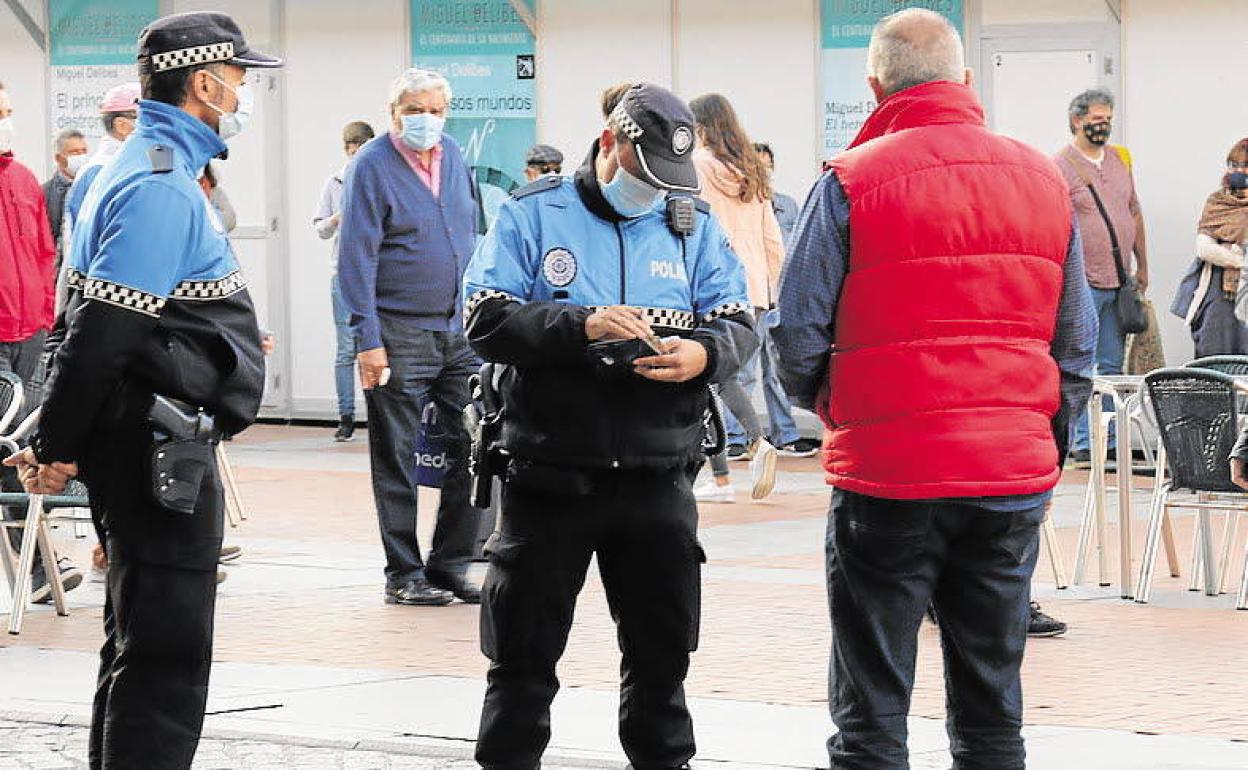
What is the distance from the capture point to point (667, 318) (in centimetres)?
638

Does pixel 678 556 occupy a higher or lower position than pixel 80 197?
lower

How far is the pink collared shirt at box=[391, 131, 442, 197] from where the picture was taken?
10.5 m

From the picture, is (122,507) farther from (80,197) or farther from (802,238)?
(80,197)

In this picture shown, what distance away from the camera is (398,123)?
34.5 ft

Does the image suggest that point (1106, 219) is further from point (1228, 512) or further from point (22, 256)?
point (22, 256)

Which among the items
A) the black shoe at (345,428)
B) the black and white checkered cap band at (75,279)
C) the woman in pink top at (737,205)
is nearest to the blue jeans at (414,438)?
the woman in pink top at (737,205)

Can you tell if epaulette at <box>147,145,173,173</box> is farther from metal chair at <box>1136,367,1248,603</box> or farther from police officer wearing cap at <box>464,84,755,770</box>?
metal chair at <box>1136,367,1248,603</box>

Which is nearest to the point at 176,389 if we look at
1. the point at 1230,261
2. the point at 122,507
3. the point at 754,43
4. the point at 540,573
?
the point at 122,507

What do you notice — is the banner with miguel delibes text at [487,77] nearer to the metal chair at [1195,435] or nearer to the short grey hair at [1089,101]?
the short grey hair at [1089,101]

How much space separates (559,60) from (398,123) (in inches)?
350

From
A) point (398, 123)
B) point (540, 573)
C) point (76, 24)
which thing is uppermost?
point (76, 24)

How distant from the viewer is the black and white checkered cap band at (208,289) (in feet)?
19.2

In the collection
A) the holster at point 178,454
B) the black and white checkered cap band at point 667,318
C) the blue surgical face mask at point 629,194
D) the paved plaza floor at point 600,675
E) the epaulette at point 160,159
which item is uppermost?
the epaulette at point 160,159

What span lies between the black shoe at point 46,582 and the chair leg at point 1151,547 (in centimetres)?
469
